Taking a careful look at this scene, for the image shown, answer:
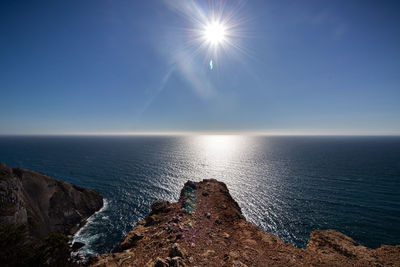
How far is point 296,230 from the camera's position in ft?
96.5

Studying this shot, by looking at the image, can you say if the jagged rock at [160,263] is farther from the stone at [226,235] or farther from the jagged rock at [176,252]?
the stone at [226,235]

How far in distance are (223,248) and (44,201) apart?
47168 mm

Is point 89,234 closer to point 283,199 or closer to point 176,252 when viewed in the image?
point 176,252

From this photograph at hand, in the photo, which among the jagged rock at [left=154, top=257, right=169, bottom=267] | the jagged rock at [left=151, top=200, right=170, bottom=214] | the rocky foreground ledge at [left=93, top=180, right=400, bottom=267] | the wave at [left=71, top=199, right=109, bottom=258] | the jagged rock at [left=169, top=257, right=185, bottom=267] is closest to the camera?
the jagged rock at [left=154, top=257, right=169, bottom=267]

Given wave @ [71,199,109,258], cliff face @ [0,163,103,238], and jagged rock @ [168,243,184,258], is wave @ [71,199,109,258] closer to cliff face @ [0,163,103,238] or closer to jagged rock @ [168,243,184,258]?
cliff face @ [0,163,103,238]

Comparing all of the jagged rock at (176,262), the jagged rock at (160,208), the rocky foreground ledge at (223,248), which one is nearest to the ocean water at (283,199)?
the jagged rock at (160,208)

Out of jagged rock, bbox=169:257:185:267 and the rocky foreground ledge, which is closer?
jagged rock, bbox=169:257:185:267

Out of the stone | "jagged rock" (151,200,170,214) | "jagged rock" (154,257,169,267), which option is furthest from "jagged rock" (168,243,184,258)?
"jagged rock" (151,200,170,214)

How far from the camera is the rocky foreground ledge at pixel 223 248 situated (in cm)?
1034

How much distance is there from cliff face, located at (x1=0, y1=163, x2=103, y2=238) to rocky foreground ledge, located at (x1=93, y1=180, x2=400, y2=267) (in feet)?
85.1

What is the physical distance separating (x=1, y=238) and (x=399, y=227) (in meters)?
58.6

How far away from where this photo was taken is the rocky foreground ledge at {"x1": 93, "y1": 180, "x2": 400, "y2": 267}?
10344 millimetres

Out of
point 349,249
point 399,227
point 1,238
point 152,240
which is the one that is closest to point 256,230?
point 349,249

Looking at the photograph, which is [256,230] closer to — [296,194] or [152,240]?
[152,240]
